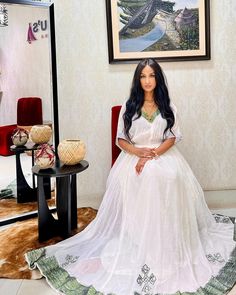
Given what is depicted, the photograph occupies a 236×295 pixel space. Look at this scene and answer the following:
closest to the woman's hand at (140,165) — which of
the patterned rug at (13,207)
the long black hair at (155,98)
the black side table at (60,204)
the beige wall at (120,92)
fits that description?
the long black hair at (155,98)

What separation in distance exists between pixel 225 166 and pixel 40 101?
1705 mm

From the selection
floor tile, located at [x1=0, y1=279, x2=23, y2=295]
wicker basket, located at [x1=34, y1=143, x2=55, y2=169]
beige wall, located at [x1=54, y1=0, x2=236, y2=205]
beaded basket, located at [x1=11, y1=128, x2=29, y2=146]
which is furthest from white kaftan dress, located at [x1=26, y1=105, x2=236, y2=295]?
beaded basket, located at [x1=11, y1=128, x2=29, y2=146]

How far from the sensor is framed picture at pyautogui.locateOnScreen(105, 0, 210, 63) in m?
2.87

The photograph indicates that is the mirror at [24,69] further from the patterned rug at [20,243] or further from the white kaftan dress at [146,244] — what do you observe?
the white kaftan dress at [146,244]

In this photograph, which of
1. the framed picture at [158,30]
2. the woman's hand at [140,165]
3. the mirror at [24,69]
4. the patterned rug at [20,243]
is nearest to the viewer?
the patterned rug at [20,243]

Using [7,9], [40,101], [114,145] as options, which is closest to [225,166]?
[114,145]

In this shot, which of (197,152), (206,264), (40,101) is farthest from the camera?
(197,152)

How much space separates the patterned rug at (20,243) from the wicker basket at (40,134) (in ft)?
2.10

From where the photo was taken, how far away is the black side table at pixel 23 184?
2752 mm

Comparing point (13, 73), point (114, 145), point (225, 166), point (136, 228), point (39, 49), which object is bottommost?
point (136, 228)

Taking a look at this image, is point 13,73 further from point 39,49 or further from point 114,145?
point 114,145

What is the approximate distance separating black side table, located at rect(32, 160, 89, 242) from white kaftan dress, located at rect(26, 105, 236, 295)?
0.21 metres

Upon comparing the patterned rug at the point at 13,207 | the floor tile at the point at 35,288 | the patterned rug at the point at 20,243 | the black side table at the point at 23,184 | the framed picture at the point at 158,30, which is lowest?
the floor tile at the point at 35,288

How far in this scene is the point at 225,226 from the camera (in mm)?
2605
